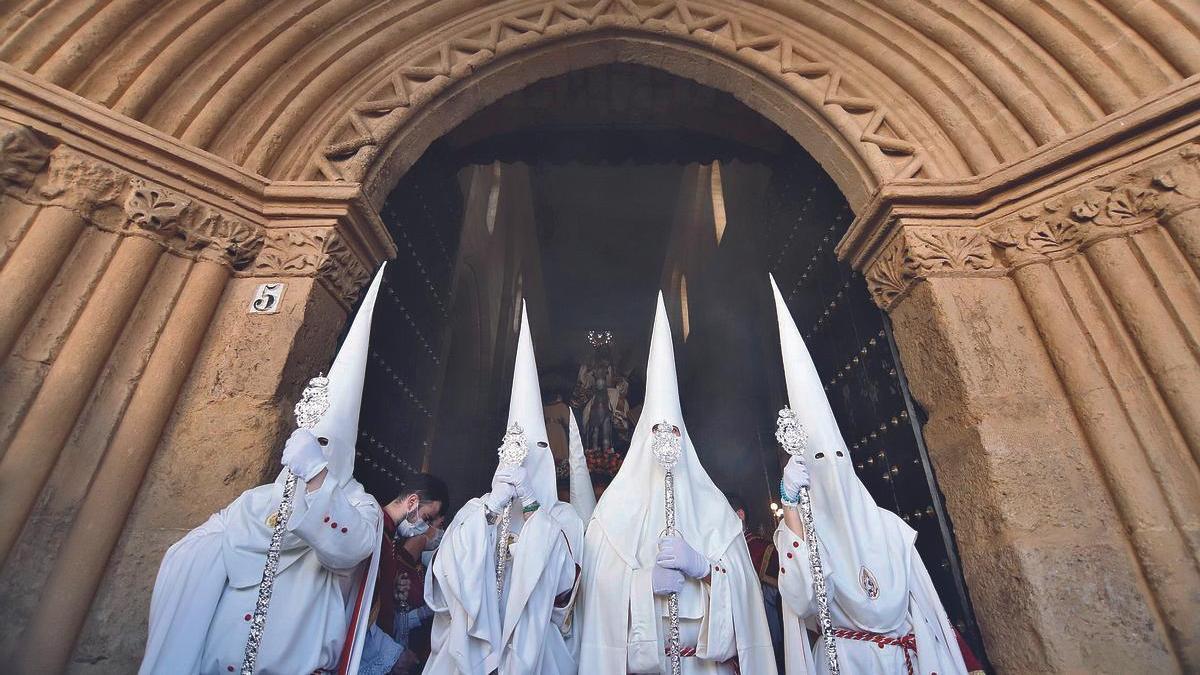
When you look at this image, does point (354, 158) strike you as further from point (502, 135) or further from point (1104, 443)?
point (1104, 443)

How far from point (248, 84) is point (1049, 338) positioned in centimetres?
482

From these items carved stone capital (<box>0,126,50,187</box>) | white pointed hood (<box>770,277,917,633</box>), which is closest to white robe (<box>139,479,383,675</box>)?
white pointed hood (<box>770,277,917,633</box>)

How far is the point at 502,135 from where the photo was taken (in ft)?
Answer: 18.5

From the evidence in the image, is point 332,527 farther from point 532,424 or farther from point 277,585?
point 532,424

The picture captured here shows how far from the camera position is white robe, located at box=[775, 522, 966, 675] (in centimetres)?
223

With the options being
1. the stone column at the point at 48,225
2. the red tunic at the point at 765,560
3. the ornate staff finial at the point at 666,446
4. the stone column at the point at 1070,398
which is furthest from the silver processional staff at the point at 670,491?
the stone column at the point at 48,225

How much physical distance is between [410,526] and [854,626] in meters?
2.14

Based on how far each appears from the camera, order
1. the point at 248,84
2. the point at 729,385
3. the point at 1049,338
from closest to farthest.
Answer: the point at 1049,338 < the point at 248,84 < the point at 729,385

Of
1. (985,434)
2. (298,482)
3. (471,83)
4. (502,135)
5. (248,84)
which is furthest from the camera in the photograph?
(502,135)

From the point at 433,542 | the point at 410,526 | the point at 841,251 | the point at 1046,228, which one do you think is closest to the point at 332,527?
the point at 410,526

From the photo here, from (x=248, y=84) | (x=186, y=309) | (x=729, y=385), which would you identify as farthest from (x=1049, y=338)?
(x=729, y=385)

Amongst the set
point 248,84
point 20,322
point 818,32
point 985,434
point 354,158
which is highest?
point 818,32

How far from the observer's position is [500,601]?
7.82ft

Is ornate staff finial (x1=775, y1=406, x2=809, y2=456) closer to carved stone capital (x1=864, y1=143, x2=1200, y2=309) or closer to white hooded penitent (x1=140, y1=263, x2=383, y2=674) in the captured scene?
carved stone capital (x1=864, y1=143, x2=1200, y2=309)
